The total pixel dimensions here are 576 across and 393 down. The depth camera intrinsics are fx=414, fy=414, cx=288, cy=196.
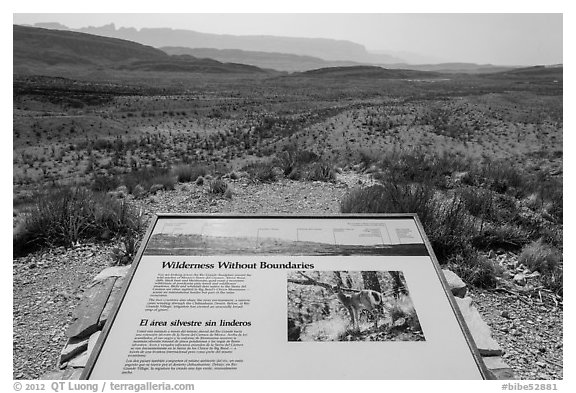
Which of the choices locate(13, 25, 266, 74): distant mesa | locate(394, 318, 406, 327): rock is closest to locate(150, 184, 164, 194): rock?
locate(394, 318, 406, 327): rock

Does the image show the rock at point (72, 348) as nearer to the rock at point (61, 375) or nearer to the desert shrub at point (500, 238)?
the rock at point (61, 375)

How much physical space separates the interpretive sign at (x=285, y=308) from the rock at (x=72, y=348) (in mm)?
795

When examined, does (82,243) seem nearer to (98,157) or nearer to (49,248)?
A: (49,248)

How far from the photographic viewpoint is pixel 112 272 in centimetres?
448

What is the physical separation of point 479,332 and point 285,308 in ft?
5.83

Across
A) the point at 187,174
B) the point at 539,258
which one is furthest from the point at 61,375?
the point at 187,174

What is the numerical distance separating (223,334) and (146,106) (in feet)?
114

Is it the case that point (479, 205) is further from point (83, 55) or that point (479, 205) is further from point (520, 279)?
point (83, 55)

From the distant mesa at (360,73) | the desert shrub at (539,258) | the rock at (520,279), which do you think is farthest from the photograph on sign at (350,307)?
the distant mesa at (360,73)

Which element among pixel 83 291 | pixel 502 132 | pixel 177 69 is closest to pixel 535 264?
pixel 83 291

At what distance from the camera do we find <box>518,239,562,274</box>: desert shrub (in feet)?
15.9

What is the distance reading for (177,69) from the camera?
98438 mm

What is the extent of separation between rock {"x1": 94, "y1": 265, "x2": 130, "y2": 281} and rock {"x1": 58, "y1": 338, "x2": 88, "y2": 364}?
0.97 m

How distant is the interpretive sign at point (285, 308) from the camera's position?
2580 millimetres
